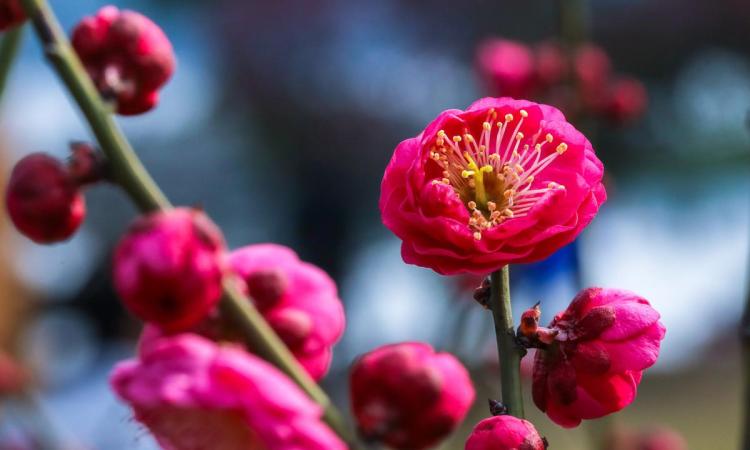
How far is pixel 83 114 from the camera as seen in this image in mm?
577

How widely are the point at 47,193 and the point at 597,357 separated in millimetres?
447

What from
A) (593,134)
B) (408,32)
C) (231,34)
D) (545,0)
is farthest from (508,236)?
(231,34)

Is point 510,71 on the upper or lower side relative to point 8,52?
lower

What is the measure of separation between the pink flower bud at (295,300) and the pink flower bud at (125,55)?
5.4 inches

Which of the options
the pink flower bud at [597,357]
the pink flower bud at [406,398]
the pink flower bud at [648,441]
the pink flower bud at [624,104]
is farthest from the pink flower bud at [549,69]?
the pink flower bud at [406,398]

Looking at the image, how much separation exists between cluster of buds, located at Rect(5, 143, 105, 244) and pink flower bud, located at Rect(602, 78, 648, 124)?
1618mm

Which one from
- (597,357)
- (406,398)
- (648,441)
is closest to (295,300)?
(406,398)

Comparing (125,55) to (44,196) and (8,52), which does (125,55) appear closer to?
(44,196)

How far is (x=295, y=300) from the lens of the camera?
0.69m

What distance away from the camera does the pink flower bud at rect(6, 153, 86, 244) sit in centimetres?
62

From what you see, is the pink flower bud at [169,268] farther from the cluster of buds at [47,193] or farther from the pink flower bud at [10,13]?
the pink flower bud at [10,13]

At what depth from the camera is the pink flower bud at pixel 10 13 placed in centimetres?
71

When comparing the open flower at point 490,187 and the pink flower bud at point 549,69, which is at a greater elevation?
the open flower at point 490,187

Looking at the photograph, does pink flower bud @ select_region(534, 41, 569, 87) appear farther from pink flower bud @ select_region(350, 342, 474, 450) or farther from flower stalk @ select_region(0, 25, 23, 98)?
pink flower bud @ select_region(350, 342, 474, 450)
